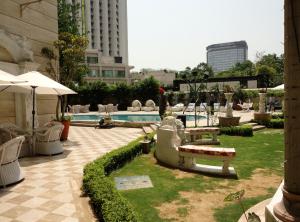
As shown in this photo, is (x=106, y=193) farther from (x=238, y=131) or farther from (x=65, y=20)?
(x=65, y=20)

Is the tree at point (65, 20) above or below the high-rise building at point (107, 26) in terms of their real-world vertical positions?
below

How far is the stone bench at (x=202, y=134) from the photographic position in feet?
35.8

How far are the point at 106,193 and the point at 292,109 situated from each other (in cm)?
365

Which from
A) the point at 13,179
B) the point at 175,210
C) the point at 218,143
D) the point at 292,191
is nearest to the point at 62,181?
the point at 13,179

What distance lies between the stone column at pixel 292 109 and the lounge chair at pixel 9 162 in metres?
5.32

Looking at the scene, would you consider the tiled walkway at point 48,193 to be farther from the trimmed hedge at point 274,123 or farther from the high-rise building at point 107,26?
the high-rise building at point 107,26

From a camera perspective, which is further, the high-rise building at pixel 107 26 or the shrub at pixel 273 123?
the high-rise building at pixel 107 26

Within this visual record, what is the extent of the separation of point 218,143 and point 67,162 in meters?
5.53

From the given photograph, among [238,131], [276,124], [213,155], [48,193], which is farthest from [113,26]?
[48,193]

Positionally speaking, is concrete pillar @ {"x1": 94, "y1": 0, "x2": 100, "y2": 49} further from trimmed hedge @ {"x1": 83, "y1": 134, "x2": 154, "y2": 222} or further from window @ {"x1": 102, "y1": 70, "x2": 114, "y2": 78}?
trimmed hedge @ {"x1": 83, "y1": 134, "x2": 154, "y2": 222}

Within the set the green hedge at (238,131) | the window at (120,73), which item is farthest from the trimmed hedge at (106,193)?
the window at (120,73)

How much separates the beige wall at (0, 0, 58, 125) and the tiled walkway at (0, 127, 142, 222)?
6.11 ft

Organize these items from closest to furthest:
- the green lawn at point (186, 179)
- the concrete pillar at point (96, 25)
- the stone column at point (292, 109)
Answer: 1. the stone column at point (292, 109)
2. the green lawn at point (186, 179)
3. the concrete pillar at point (96, 25)

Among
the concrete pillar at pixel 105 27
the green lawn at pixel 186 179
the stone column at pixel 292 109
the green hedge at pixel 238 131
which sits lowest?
the green lawn at pixel 186 179
